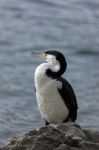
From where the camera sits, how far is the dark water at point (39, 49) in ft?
56.1

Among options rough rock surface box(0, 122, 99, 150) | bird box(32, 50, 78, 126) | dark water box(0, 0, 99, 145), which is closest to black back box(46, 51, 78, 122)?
bird box(32, 50, 78, 126)

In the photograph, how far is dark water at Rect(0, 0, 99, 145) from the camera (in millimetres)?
17109

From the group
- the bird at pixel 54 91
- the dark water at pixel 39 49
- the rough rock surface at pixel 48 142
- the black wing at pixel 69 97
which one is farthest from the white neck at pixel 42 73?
the dark water at pixel 39 49

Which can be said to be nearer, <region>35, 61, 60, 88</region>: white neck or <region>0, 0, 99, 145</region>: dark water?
<region>35, 61, 60, 88</region>: white neck

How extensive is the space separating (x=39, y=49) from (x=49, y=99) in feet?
35.9

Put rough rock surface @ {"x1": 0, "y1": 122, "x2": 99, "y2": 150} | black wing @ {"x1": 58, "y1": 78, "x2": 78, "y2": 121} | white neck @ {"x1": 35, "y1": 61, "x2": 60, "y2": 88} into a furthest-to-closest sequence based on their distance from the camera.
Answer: black wing @ {"x1": 58, "y1": 78, "x2": 78, "y2": 121} → white neck @ {"x1": 35, "y1": 61, "x2": 60, "y2": 88} → rough rock surface @ {"x1": 0, "y1": 122, "x2": 99, "y2": 150}

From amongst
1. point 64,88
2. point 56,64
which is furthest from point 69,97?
point 56,64

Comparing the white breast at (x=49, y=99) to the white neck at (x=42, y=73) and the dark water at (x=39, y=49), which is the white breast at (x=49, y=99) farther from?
the dark water at (x=39, y=49)

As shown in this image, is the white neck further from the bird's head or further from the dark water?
the dark water

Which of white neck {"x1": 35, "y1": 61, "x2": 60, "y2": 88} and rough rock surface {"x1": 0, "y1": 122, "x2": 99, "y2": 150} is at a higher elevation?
white neck {"x1": 35, "y1": 61, "x2": 60, "y2": 88}

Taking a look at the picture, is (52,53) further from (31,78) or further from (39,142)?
(31,78)

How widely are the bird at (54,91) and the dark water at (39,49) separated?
3.84 metres

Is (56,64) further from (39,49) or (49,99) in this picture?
(39,49)

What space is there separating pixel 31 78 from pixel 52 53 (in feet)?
28.6
